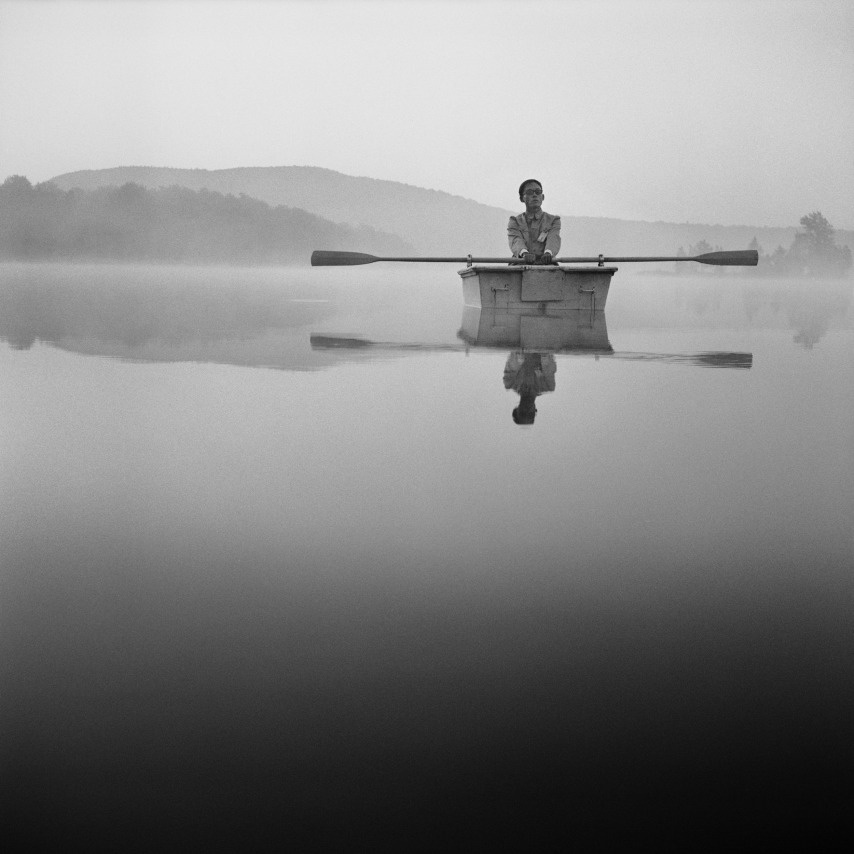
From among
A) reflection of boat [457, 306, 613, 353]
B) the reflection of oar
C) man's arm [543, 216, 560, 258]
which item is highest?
man's arm [543, 216, 560, 258]

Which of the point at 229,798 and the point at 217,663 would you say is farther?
the point at 217,663

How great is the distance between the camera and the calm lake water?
41.5 inches

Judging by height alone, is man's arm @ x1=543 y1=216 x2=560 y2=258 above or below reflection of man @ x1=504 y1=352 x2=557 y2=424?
above

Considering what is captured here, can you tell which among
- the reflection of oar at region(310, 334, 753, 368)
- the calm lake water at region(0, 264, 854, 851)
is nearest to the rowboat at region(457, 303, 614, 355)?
the reflection of oar at region(310, 334, 753, 368)

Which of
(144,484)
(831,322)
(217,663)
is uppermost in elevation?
(831,322)

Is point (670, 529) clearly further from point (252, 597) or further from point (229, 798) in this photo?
point (229, 798)

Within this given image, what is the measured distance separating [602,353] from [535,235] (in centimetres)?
431

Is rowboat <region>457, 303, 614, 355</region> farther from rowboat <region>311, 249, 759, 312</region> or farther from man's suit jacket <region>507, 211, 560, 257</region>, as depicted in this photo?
man's suit jacket <region>507, 211, 560, 257</region>

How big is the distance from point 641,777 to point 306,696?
1.37ft

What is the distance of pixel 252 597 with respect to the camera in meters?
1.59

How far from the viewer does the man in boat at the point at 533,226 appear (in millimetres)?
10188

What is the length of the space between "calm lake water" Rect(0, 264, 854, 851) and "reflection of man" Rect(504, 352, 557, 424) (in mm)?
230

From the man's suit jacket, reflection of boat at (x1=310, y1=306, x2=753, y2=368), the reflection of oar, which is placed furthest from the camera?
the man's suit jacket

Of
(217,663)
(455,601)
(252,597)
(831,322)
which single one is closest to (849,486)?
(455,601)
